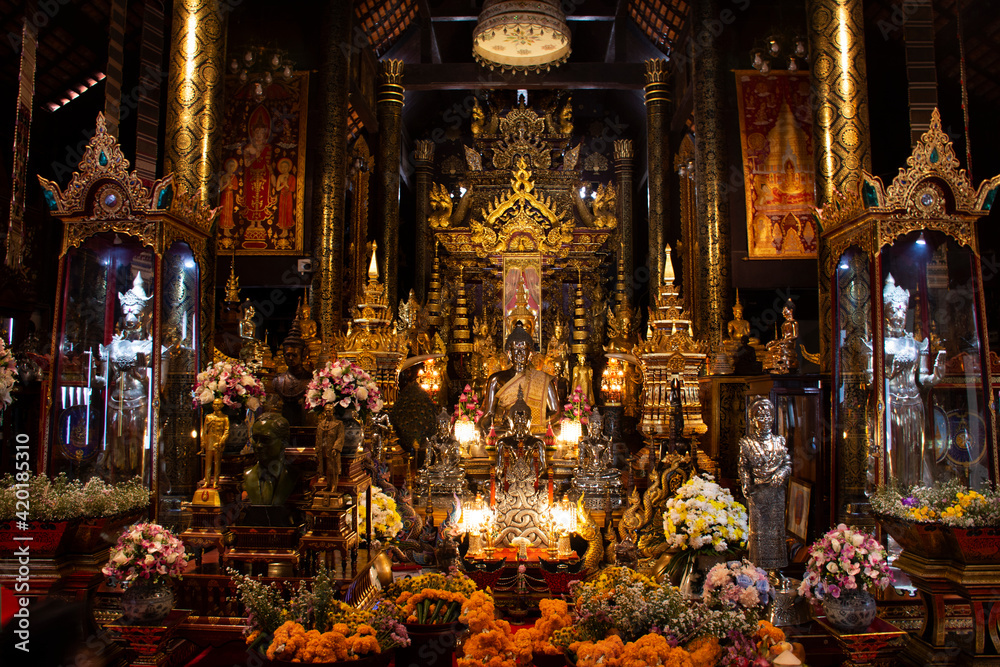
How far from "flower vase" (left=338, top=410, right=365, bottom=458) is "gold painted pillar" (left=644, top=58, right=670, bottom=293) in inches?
353

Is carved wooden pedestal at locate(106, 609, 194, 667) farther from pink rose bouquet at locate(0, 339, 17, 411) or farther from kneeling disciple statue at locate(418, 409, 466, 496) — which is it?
kneeling disciple statue at locate(418, 409, 466, 496)

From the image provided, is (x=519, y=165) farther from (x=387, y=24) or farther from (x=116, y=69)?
(x=116, y=69)

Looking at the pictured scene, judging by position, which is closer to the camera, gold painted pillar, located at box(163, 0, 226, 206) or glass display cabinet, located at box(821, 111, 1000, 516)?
glass display cabinet, located at box(821, 111, 1000, 516)

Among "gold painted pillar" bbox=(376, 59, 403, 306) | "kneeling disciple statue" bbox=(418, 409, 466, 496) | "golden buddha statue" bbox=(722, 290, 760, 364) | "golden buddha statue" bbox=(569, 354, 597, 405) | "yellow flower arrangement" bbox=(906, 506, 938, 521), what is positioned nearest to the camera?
"yellow flower arrangement" bbox=(906, 506, 938, 521)

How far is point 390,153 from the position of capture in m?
13.4

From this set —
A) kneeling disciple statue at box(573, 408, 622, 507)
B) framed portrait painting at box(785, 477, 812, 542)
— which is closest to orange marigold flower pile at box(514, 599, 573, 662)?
framed portrait painting at box(785, 477, 812, 542)

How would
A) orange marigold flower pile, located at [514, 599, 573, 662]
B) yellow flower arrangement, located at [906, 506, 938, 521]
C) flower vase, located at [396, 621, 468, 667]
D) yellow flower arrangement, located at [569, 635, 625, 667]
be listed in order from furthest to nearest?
yellow flower arrangement, located at [906, 506, 938, 521] < flower vase, located at [396, 621, 468, 667] < orange marigold flower pile, located at [514, 599, 573, 662] < yellow flower arrangement, located at [569, 635, 625, 667]

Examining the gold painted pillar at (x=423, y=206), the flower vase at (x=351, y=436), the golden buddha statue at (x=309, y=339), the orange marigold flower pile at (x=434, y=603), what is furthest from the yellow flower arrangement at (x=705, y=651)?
the gold painted pillar at (x=423, y=206)

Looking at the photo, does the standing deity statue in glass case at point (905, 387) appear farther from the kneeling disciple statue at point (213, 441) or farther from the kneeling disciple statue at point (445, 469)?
the kneeling disciple statue at point (213, 441)

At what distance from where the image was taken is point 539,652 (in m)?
2.93

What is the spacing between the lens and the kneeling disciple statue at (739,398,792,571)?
4094mm

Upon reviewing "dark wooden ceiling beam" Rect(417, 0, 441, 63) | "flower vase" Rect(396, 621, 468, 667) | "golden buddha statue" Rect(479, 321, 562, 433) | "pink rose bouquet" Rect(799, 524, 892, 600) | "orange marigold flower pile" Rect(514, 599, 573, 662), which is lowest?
"flower vase" Rect(396, 621, 468, 667)

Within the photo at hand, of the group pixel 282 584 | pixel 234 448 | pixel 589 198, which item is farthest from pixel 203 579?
pixel 589 198

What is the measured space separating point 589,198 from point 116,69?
9.94 m
